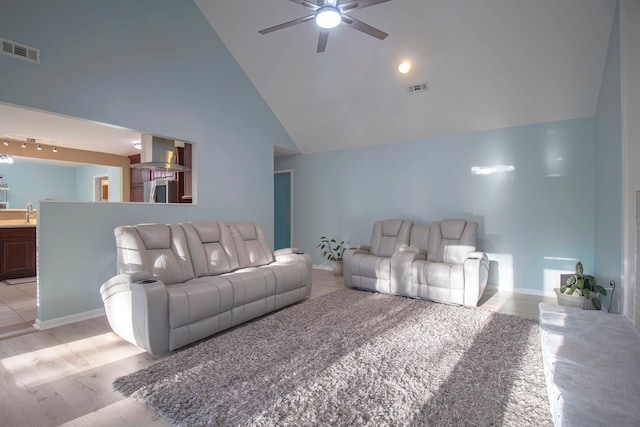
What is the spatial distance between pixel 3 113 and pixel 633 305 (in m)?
7.05

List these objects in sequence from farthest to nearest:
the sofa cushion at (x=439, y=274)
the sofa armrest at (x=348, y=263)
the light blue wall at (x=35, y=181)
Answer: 1. the light blue wall at (x=35, y=181)
2. the sofa armrest at (x=348, y=263)
3. the sofa cushion at (x=439, y=274)

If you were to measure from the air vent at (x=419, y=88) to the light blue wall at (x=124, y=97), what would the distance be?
2.54 m

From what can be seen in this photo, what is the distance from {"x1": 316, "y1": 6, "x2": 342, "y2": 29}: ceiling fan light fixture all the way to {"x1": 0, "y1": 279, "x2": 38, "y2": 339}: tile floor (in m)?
3.82

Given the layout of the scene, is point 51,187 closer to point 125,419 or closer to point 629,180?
point 125,419

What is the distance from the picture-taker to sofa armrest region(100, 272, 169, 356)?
236cm

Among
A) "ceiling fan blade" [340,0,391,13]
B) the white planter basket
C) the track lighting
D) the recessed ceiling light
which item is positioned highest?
the recessed ceiling light

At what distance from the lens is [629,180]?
2531mm

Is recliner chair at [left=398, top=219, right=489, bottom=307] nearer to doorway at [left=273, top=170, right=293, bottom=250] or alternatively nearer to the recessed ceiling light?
the recessed ceiling light

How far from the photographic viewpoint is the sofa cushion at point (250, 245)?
381 centimetres

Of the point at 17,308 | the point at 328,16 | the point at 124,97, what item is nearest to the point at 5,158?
the point at 17,308

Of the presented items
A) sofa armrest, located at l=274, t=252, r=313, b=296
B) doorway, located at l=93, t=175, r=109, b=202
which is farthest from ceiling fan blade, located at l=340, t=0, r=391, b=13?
doorway, located at l=93, t=175, r=109, b=202

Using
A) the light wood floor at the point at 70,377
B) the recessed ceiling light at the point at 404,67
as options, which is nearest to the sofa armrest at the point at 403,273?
the recessed ceiling light at the point at 404,67

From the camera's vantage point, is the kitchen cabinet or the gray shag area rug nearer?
the gray shag area rug

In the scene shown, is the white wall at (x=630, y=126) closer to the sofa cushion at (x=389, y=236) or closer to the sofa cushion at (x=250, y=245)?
the sofa cushion at (x=389, y=236)
